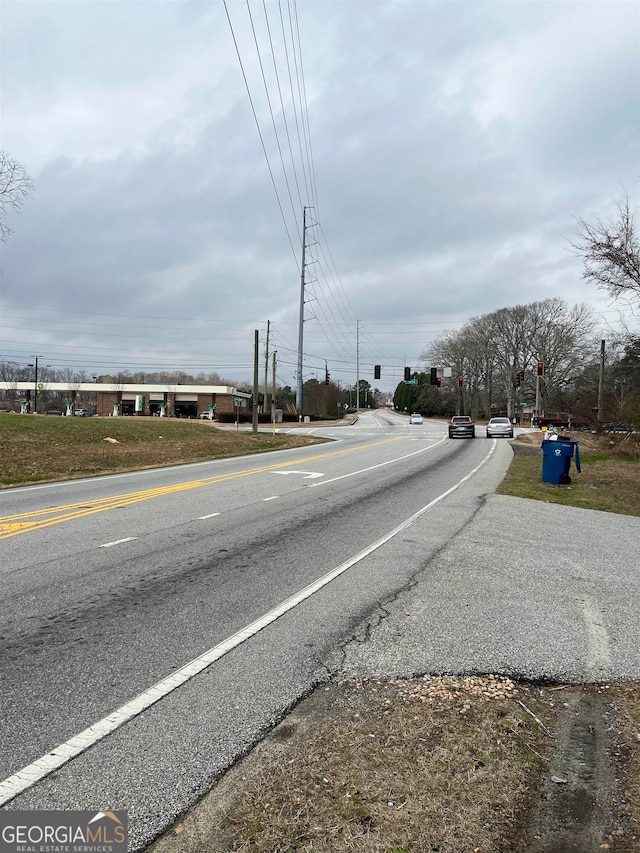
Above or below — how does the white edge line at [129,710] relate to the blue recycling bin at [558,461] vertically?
below

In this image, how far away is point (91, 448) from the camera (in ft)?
69.2

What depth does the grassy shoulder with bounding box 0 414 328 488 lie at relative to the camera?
16852 mm

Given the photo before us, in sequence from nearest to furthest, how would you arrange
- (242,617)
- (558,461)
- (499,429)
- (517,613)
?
(242,617) → (517,613) → (558,461) → (499,429)

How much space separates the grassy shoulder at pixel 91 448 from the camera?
1685cm

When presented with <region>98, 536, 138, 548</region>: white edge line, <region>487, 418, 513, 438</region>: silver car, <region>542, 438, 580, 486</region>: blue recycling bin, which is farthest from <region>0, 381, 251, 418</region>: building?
<region>98, 536, 138, 548</region>: white edge line

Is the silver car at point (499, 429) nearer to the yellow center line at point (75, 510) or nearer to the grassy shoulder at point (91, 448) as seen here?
the grassy shoulder at point (91, 448)

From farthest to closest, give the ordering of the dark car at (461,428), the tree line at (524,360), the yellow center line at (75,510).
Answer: the tree line at (524,360) → the dark car at (461,428) → the yellow center line at (75,510)

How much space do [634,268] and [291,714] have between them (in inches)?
629

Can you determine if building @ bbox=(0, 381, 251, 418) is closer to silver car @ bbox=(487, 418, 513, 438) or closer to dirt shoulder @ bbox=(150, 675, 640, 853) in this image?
silver car @ bbox=(487, 418, 513, 438)

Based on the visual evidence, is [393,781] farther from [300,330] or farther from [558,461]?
[300,330]

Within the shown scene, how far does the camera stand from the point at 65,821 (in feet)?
7.93

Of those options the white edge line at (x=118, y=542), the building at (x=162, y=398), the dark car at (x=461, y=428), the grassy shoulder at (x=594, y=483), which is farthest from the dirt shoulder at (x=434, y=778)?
the building at (x=162, y=398)

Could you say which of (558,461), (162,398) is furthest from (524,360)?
(558,461)

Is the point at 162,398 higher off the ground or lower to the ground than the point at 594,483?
higher
